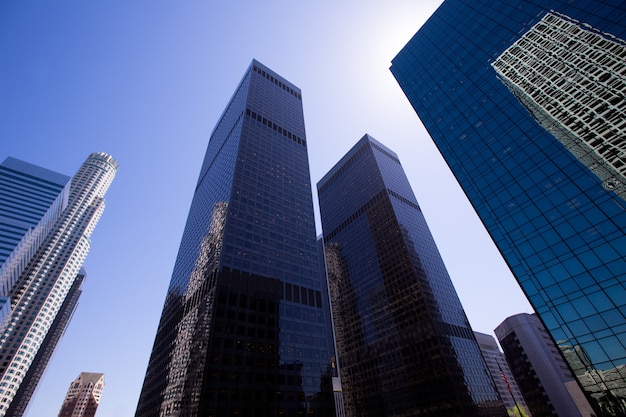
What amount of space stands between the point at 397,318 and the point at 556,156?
327 ft

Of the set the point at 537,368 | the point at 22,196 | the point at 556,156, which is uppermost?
the point at 22,196

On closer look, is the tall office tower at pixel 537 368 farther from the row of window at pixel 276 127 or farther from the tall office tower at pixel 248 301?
the row of window at pixel 276 127

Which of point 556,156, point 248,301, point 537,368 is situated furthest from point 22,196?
point 537,368

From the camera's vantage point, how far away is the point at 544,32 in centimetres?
5872

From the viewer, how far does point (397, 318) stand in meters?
135

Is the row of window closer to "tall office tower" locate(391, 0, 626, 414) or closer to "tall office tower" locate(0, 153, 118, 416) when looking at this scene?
"tall office tower" locate(391, 0, 626, 414)

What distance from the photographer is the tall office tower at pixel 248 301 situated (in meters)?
64.1

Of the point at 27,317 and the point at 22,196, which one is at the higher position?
the point at 22,196

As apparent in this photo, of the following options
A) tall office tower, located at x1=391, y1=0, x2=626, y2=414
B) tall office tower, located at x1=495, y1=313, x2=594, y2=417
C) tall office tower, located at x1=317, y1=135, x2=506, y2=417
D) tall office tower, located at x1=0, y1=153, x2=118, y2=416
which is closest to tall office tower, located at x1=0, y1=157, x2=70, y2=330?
tall office tower, located at x1=0, y1=153, x2=118, y2=416

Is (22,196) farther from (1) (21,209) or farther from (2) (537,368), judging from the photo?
(2) (537,368)

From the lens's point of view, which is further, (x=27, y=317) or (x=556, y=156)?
(x=27, y=317)

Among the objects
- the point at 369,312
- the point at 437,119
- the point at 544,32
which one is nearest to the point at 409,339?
the point at 369,312

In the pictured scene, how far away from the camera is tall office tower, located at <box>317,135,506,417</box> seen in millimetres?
114125

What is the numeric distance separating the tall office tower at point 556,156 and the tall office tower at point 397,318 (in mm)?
79272
